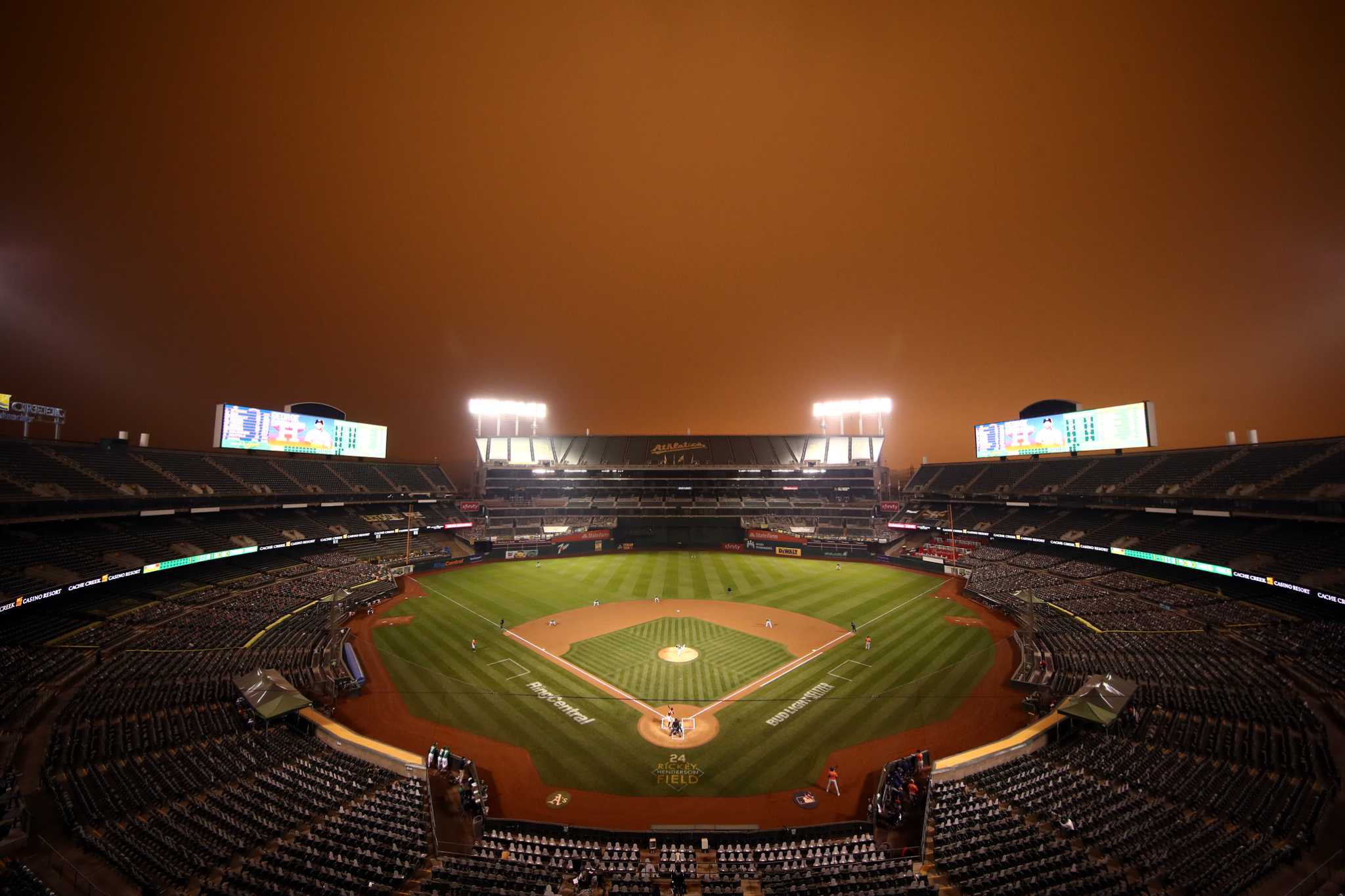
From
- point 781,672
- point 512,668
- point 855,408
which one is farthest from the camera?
point 855,408

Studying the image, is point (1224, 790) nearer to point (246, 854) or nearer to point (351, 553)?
point (246, 854)

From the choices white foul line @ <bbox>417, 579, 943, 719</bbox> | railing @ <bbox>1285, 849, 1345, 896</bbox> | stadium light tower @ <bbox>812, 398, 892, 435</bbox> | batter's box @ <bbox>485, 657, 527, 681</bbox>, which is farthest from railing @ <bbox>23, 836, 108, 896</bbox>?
stadium light tower @ <bbox>812, 398, 892, 435</bbox>

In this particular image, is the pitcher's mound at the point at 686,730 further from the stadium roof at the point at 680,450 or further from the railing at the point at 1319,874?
the stadium roof at the point at 680,450

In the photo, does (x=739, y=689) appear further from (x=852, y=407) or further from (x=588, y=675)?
(x=852, y=407)

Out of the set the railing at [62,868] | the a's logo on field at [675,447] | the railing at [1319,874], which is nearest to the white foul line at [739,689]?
the railing at [1319,874]

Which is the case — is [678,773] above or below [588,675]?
below

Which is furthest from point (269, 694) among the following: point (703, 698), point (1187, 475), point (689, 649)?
point (1187, 475)
